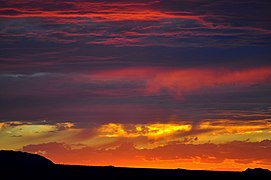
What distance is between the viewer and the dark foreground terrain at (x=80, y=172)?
132375 millimetres

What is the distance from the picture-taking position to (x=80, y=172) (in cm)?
13638

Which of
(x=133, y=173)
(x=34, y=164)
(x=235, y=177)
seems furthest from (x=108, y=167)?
(x=235, y=177)

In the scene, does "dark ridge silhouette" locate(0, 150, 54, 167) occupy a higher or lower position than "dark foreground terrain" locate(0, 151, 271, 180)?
higher

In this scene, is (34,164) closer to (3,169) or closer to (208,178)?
(3,169)

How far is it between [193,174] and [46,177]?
95.0 feet

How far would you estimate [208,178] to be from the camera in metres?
138

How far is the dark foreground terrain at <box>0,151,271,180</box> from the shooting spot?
132 m

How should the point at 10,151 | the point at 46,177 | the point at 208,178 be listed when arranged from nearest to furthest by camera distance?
the point at 46,177
the point at 208,178
the point at 10,151

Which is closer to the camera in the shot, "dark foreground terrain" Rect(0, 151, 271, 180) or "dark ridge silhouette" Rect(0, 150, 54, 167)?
"dark foreground terrain" Rect(0, 151, 271, 180)

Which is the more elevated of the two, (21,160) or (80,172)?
(21,160)

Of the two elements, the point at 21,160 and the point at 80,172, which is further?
the point at 21,160

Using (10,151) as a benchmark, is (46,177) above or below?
below

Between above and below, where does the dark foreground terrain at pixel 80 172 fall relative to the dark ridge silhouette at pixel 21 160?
below

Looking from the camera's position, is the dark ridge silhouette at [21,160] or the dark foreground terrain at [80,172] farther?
the dark ridge silhouette at [21,160]
